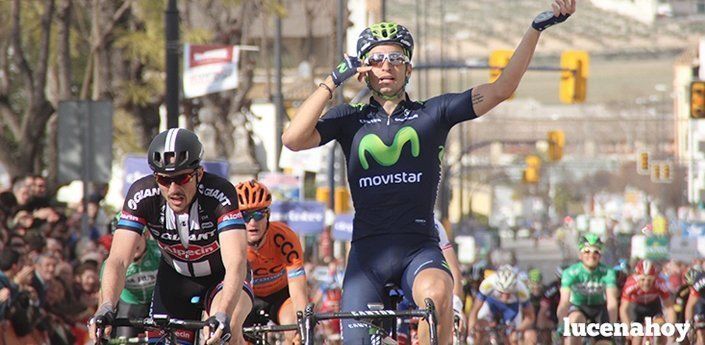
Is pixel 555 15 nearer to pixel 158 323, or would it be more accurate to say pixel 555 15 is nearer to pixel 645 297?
pixel 158 323

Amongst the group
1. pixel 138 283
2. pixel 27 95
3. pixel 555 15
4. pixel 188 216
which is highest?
pixel 27 95

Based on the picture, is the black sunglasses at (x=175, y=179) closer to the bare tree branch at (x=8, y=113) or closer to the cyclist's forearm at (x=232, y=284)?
the cyclist's forearm at (x=232, y=284)

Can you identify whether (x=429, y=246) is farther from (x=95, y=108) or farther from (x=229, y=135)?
(x=229, y=135)

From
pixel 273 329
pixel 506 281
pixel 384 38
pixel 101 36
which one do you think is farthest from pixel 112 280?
pixel 101 36

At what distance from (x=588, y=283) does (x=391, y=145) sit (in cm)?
975

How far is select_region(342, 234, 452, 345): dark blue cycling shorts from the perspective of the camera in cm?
926

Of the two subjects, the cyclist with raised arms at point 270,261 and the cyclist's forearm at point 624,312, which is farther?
the cyclist's forearm at point 624,312

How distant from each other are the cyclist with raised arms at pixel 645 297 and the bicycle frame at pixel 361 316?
10.6m

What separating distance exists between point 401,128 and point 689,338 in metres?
8.61

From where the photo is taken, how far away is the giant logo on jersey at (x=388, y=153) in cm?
940

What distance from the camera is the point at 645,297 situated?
19250 millimetres

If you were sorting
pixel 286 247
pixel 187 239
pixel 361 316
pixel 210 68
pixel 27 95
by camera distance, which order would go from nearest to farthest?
pixel 361 316 < pixel 187 239 < pixel 286 247 < pixel 210 68 < pixel 27 95

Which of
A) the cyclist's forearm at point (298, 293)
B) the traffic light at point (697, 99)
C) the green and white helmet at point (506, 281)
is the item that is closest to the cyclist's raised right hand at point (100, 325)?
the cyclist's forearm at point (298, 293)

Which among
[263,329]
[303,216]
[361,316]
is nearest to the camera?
[361,316]
